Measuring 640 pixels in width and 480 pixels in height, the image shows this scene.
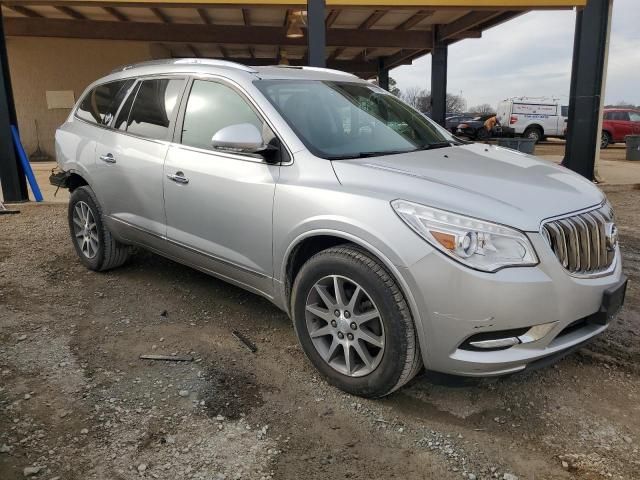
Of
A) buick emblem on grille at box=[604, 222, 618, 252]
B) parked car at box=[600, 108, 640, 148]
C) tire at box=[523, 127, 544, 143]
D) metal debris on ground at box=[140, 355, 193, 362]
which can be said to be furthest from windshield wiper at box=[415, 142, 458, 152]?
tire at box=[523, 127, 544, 143]

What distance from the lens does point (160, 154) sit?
3.91 metres

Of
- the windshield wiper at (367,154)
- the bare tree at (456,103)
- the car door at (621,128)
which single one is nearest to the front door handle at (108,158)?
the windshield wiper at (367,154)

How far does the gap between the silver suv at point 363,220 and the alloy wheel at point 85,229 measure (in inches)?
23.1

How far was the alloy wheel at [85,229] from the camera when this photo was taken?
4.85 m

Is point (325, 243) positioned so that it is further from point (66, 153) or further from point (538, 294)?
point (66, 153)

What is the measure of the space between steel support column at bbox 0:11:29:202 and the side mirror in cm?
634

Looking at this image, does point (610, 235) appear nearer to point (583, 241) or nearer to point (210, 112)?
point (583, 241)

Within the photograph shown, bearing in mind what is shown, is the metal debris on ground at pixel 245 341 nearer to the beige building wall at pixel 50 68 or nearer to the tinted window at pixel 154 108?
the tinted window at pixel 154 108

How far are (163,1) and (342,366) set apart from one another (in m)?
6.77

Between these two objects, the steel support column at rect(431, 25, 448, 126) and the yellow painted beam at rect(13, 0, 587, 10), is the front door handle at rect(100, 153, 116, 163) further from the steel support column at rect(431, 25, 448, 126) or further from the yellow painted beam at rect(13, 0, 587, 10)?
the steel support column at rect(431, 25, 448, 126)

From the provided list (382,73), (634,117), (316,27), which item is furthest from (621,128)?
(316,27)

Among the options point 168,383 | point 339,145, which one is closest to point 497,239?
point 339,145

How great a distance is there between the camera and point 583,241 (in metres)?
2.65

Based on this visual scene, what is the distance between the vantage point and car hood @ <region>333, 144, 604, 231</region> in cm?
253
